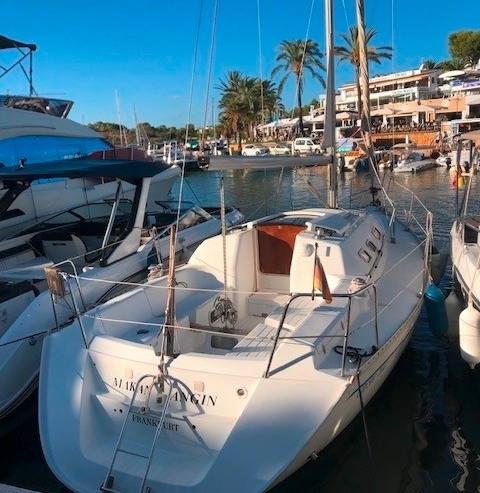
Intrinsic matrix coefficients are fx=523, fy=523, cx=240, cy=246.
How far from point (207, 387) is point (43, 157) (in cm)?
1147

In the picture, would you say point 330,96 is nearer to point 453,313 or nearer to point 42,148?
point 453,313

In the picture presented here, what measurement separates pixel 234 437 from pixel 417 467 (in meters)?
2.28

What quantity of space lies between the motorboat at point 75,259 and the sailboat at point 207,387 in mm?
823

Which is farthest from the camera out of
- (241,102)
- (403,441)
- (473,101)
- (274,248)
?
(241,102)

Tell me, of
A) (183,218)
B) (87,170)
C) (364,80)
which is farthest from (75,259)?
(364,80)

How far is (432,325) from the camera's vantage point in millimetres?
7594

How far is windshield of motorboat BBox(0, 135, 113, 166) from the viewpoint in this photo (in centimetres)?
1354

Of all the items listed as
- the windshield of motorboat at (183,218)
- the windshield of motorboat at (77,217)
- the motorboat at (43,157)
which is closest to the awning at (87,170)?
the windshield of motorboat at (77,217)

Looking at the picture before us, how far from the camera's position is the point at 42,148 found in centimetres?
1429

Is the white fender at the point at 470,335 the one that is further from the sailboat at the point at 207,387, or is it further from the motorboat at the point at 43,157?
the motorboat at the point at 43,157

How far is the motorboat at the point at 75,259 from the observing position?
647 centimetres

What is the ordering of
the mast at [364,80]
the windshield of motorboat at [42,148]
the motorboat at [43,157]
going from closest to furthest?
the mast at [364,80], the motorboat at [43,157], the windshield of motorboat at [42,148]

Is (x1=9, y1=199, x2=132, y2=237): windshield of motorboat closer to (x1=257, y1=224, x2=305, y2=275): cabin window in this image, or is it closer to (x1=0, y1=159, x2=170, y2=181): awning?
(x1=0, y1=159, x2=170, y2=181): awning

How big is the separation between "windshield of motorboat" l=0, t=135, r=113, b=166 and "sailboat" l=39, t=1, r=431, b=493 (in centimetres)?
833
